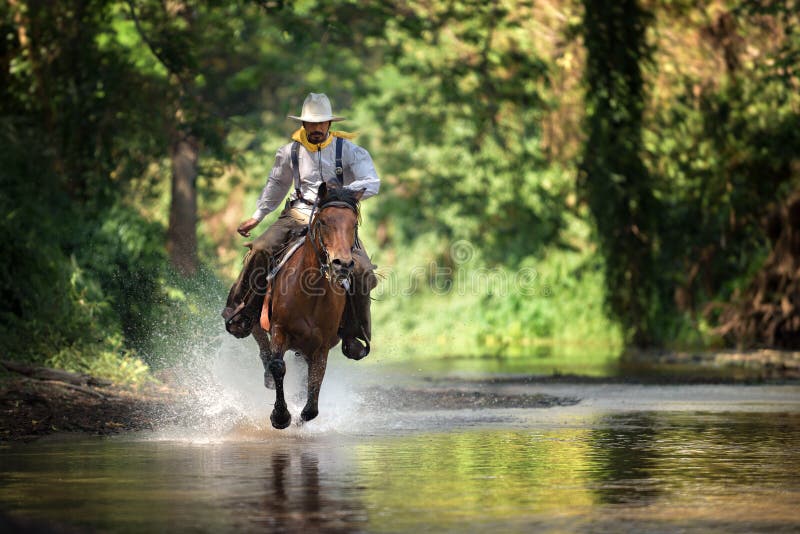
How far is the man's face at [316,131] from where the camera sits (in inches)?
638

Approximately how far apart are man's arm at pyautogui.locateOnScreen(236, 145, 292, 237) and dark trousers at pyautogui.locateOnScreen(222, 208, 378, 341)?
9.9 inches

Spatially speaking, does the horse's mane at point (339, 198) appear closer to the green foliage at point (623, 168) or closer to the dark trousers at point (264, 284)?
the dark trousers at point (264, 284)

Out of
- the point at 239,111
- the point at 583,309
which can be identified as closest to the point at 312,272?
the point at 583,309

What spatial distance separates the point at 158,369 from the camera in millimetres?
23266

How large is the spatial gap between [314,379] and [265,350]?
1.34m

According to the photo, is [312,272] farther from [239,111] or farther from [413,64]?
[239,111]

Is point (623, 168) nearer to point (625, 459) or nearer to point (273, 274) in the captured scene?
point (273, 274)

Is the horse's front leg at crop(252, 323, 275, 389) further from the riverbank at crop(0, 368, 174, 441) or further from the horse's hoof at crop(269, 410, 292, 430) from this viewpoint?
the riverbank at crop(0, 368, 174, 441)

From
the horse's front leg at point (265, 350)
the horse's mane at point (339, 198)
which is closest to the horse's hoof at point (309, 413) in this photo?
the horse's front leg at point (265, 350)

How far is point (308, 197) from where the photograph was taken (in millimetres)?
16531

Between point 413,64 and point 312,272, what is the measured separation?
1038 inches

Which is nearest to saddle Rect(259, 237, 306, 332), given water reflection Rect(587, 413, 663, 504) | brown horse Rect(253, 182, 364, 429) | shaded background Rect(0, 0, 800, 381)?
brown horse Rect(253, 182, 364, 429)

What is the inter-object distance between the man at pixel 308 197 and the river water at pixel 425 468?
3.55ft

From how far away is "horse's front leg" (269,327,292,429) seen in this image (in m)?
15.8
